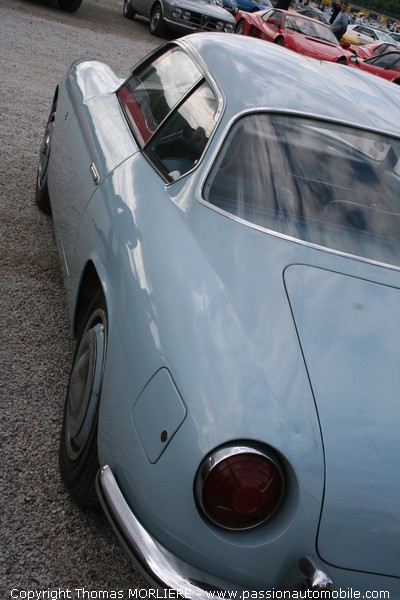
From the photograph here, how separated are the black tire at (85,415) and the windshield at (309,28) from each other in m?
13.4

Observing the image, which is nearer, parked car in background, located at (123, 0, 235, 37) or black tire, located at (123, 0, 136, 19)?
parked car in background, located at (123, 0, 235, 37)

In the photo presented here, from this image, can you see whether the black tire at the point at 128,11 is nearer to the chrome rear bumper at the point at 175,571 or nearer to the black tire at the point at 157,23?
the black tire at the point at 157,23

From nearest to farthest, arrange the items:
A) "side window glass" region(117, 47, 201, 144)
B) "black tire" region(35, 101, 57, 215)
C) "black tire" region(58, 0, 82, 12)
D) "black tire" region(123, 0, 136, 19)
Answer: "side window glass" region(117, 47, 201, 144)
"black tire" region(35, 101, 57, 215)
"black tire" region(58, 0, 82, 12)
"black tire" region(123, 0, 136, 19)

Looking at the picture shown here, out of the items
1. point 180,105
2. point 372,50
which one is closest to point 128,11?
point 372,50

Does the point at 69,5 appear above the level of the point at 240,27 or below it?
below

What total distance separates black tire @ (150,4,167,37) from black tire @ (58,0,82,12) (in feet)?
5.49

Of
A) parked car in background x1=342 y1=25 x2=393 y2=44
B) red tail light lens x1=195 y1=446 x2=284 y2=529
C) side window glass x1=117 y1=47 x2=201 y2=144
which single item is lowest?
parked car in background x1=342 y1=25 x2=393 y2=44

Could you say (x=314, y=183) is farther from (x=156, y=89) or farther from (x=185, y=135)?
(x=156, y=89)

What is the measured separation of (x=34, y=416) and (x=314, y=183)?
4.79ft

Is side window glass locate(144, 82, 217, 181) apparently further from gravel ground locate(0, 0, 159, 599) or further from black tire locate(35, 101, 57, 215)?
black tire locate(35, 101, 57, 215)

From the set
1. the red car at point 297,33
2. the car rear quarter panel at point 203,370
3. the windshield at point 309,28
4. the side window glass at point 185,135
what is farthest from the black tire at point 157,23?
the car rear quarter panel at point 203,370

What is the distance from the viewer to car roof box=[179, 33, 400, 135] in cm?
273

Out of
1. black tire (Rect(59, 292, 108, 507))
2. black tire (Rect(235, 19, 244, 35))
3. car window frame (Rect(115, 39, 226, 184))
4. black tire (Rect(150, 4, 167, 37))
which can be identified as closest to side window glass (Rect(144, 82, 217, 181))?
car window frame (Rect(115, 39, 226, 184))

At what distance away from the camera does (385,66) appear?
50.5 ft
